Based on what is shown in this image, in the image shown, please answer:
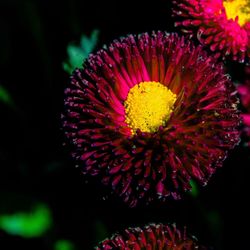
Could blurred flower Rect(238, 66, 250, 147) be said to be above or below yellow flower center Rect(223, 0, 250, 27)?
below

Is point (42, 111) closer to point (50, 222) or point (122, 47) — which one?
point (50, 222)

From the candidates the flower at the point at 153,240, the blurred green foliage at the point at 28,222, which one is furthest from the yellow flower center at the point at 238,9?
the blurred green foliage at the point at 28,222

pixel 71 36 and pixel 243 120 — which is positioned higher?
pixel 71 36

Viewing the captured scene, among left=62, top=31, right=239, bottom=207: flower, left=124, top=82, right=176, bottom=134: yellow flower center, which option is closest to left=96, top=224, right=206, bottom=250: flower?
left=62, top=31, right=239, bottom=207: flower

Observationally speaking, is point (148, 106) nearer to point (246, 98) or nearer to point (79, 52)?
point (246, 98)

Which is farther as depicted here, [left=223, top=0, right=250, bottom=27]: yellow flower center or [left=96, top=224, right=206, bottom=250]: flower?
[left=223, top=0, right=250, bottom=27]: yellow flower center

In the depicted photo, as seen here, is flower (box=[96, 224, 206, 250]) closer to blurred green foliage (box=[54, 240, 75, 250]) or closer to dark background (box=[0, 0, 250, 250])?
dark background (box=[0, 0, 250, 250])

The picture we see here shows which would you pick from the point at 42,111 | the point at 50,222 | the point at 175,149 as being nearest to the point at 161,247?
the point at 175,149
